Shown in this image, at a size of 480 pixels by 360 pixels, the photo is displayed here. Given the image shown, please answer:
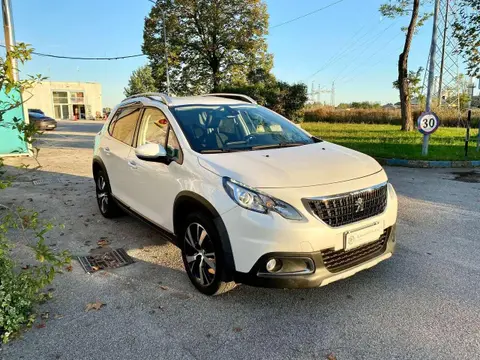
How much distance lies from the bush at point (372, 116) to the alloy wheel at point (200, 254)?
87.4ft

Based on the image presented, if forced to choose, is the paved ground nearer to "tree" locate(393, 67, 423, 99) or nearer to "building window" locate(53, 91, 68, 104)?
"tree" locate(393, 67, 423, 99)

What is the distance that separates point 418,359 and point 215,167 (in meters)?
1.99

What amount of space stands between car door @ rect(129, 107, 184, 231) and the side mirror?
0.06 metres

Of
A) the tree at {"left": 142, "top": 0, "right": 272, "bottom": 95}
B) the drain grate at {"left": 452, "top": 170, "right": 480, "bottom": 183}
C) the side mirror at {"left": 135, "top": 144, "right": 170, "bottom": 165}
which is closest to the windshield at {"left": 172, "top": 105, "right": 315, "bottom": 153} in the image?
the side mirror at {"left": 135, "top": 144, "right": 170, "bottom": 165}

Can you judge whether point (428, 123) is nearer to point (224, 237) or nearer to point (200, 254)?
point (200, 254)

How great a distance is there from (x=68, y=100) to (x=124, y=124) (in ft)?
208

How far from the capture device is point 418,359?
7.95 ft

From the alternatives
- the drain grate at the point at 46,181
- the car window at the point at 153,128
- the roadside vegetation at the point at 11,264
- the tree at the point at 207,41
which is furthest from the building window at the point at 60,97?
the roadside vegetation at the point at 11,264

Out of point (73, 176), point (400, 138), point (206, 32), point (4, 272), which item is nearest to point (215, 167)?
point (4, 272)

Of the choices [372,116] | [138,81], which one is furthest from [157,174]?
[138,81]

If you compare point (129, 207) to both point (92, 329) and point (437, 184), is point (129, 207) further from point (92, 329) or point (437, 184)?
point (437, 184)

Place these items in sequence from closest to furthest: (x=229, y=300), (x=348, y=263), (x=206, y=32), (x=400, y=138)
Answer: (x=348, y=263), (x=229, y=300), (x=400, y=138), (x=206, y=32)

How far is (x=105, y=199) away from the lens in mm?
5492

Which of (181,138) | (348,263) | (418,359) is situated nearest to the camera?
(418,359)
